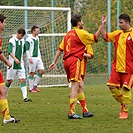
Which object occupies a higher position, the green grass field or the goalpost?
the goalpost

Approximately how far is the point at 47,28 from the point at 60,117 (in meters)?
10.6

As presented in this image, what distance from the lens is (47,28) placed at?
2145 cm

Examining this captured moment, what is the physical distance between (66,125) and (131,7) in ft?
51.9

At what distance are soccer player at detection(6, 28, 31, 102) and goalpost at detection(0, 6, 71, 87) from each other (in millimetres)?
4108

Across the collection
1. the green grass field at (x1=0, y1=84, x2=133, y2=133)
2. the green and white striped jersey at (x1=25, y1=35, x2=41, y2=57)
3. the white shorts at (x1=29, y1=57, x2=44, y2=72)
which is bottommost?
the green grass field at (x1=0, y1=84, x2=133, y2=133)

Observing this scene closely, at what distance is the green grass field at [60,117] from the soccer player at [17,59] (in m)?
0.44

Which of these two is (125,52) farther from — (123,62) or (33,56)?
(33,56)

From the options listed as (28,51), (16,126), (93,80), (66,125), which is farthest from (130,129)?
(93,80)

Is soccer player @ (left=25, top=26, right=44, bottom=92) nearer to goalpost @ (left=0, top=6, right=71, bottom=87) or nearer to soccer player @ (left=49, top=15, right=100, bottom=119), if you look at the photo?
goalpost @ (left=0, top=6, right=71, bottom=87)

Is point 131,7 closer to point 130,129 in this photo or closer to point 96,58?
point 96,58

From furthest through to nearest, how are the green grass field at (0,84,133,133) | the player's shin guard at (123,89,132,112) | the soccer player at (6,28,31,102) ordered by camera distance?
the soccer player at (6,28,31,102) < the player's shin guard at (123,89,132,112) < the green grass field at (0,84,133,133)

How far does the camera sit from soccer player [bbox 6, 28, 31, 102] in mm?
14930

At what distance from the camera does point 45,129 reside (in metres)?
9.59

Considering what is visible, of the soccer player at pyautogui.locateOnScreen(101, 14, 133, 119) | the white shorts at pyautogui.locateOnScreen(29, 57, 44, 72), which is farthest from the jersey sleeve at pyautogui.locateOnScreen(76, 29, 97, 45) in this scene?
the white shorts at pyautogui.locateOnScreen(29, 57, 44, 72)
